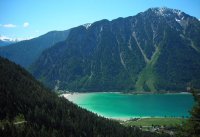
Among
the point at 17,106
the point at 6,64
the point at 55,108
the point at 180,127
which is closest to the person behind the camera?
the point at 180,127

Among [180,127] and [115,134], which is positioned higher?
[180,127]

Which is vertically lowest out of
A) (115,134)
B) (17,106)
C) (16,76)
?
(115,134)

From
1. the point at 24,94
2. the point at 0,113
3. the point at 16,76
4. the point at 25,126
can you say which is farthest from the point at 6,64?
the point at 25,126

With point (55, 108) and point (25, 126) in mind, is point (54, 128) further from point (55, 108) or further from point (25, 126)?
point (55, 108)

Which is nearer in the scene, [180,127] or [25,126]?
[180,127]

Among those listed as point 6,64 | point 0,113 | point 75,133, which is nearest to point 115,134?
point 75,133

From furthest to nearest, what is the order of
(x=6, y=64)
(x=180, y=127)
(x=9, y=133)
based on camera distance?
(x=6, y=64) → (x=9, y=133) → (x=180, y=127)
